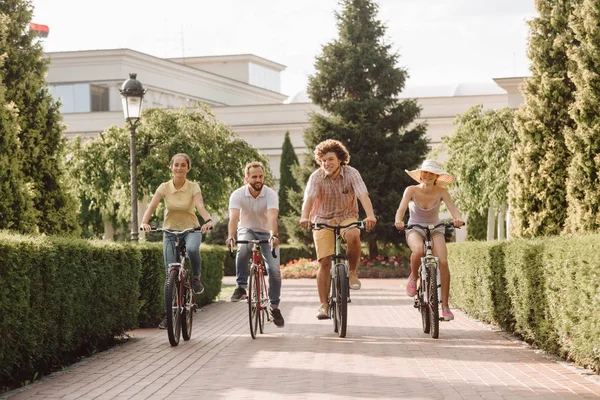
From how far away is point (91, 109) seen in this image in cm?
5791

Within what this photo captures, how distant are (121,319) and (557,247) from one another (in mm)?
4680

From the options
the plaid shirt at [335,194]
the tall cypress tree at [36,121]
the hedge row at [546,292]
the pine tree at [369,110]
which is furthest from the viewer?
the pine tree at [369,110]

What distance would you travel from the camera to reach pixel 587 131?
50.6ft

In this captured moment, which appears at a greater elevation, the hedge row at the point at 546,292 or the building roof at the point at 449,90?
the building roof at the point at 449,90

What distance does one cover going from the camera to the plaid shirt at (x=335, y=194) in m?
11.1

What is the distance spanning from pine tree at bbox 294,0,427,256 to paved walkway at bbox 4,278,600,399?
25.6m

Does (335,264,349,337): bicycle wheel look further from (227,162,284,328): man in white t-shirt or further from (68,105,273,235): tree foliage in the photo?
(68,105,273,235): tree foliage

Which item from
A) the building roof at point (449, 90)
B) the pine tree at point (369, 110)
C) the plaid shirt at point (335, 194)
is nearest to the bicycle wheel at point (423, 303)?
the plaid shirt at point (335, 194)

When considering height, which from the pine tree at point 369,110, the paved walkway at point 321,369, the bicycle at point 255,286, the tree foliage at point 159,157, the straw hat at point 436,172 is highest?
the pine tree at point 369,110

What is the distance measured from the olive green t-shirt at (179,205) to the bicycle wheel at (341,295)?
1.78 m

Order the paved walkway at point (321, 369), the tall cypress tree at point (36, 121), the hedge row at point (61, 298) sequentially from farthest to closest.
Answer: the tall cypress tree at point (36, 121), the hedge row at point (61, 298), the paved walkway at point (321, 369)

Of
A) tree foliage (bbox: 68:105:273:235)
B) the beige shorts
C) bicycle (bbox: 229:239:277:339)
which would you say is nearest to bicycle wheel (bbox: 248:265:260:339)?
bicycle (bbox: 229:239:277:339)

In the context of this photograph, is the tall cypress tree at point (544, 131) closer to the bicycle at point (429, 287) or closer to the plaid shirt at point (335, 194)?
the bicycle at point (429, 287)

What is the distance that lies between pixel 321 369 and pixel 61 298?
2337 mm
